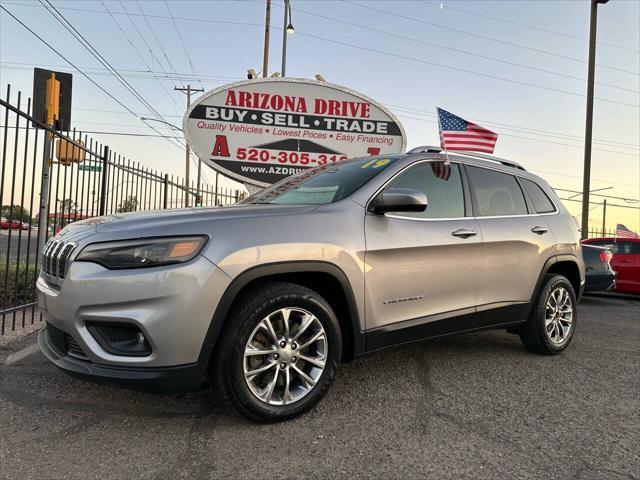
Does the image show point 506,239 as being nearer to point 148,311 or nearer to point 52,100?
point 148,311

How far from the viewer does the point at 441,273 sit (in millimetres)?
3346

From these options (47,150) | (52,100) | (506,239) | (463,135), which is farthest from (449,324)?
(463,135)

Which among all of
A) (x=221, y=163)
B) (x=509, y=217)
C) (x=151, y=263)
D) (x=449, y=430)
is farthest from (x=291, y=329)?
(x=221, y=163)

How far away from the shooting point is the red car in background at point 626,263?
9.19m

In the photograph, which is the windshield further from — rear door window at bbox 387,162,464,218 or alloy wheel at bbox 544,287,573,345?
alloy wheel at bbox 544,287,573,345

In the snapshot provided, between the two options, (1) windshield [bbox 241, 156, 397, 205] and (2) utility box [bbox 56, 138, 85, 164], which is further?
(2) utility box [bbox 56, 138, 85, 164]

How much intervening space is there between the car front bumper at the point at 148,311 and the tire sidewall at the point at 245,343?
0.17 m

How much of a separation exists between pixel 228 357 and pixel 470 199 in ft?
7.92

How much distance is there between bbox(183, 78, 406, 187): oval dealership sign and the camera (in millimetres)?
8227

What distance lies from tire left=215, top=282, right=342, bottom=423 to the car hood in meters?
0.45

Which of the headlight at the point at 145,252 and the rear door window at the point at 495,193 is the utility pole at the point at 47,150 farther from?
the rear door window at the point at 495,193

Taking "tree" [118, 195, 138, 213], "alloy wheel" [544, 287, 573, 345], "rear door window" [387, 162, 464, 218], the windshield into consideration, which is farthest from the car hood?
"tree" [118, 195, 138, 213]

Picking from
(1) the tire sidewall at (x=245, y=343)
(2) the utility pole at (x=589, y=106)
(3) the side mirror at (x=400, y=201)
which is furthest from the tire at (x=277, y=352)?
(2) the utility pole at (x=589, y=106)

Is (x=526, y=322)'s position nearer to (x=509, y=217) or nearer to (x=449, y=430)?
(x=509, y=217)
